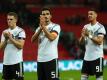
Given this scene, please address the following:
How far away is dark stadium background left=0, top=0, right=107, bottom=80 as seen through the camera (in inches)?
791

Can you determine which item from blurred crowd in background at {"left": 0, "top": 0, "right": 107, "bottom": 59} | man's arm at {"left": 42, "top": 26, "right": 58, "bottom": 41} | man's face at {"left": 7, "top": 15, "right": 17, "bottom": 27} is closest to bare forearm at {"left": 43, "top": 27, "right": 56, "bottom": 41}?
man's arm at {"left": 42, "top": 26, "right": 58, "bottom": 41}

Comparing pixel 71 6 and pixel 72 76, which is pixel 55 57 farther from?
pixel 71 6

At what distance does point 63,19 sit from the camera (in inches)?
1000

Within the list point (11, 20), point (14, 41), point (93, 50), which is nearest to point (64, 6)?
point (93, 50)

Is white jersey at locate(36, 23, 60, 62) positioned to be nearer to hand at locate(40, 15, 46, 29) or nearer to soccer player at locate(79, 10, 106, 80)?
hand at locate(40, 15, 46, 29)

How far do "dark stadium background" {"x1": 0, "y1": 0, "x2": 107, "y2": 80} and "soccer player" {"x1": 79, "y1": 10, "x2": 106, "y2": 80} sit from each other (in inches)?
191

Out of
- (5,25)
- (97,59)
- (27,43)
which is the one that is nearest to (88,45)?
(97,59)

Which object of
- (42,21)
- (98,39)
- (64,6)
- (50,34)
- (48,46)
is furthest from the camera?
(64,6)

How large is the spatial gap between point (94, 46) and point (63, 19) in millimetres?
14658

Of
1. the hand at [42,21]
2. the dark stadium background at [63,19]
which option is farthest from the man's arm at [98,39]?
the dark stadium background at [63,19]

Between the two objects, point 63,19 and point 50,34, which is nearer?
point 50,34

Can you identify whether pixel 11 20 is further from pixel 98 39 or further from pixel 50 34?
pixel 98 39

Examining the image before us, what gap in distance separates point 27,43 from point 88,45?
34.4ft

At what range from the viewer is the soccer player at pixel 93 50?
35.2 ft
